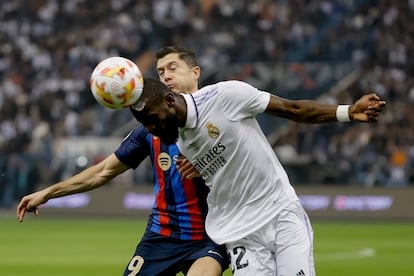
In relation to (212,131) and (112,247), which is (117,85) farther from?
(112,247)

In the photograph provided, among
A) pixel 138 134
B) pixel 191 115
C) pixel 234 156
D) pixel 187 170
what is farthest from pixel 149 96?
pixel 138 134

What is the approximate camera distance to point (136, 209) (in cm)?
2370

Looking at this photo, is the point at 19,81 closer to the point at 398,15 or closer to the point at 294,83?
the point at 294,83

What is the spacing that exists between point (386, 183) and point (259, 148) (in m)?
17.2

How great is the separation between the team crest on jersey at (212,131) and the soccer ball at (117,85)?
55cm

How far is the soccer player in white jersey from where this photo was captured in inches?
258

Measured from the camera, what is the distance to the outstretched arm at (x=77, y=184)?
7547 mm

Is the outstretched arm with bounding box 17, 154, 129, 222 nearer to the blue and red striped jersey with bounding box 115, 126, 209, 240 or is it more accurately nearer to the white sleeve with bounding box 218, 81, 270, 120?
the blue and red striped jersey with bounding box 115, 126, 209, 240

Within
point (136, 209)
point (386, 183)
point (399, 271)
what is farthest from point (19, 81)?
point (399, 271)

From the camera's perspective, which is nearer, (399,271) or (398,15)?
(399,271)

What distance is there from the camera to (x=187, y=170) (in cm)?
707

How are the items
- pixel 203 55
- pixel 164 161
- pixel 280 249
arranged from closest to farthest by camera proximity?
pixel 280 249 < pixel 164 161 < pixel 203 55

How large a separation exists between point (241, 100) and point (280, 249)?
3.32 ft


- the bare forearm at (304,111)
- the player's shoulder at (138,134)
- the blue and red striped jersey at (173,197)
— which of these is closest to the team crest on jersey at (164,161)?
the blue and red striped jersey at (173,197)
